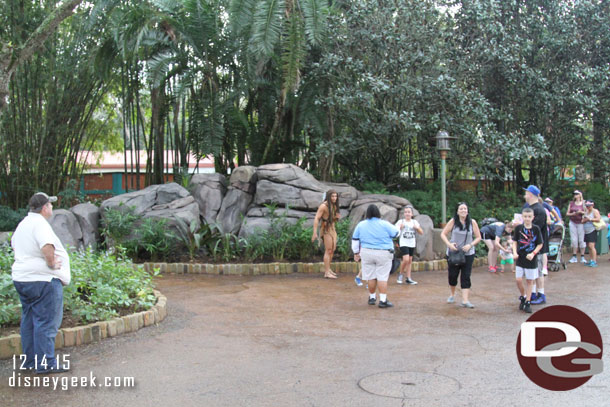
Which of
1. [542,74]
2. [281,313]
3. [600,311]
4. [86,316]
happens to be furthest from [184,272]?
[542,74]

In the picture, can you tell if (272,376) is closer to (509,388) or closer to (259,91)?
(509,388)

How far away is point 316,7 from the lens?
1294 cm

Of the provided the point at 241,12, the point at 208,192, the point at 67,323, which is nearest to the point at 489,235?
the point at 208,192

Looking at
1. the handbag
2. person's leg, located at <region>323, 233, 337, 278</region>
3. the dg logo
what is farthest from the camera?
person's leg, located at <region>323, 233, 337, 278</region>

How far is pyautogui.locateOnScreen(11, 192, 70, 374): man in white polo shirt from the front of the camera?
524cm

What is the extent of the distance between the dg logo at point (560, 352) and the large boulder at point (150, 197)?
8229 millimetres

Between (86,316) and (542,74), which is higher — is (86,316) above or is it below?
below

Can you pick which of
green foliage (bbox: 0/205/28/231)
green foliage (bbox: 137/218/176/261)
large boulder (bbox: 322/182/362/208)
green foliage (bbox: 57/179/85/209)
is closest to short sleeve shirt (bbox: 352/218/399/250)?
green foliage (bbox: 137/218/176/261)

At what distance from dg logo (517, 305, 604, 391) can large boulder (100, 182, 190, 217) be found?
8.23 m

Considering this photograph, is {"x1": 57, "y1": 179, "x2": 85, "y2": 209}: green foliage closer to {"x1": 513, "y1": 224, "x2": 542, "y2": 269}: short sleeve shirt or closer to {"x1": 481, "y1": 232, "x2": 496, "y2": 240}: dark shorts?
{"x1": 481, "y1": 232, "x2": 496, "y2": 240}: dark shorts

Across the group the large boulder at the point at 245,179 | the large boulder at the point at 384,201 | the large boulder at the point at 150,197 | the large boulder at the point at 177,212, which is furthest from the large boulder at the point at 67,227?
the large boulder at the point at 384,201

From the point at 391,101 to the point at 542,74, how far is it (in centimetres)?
438

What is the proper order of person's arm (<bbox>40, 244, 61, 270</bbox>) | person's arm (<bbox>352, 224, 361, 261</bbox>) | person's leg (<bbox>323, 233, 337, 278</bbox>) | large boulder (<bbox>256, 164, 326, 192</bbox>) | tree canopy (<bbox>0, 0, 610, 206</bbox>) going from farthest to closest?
tree canopy (<bbox>0, 0, 610, 206</bbox>) < large boulder (<bbox>256, 164, 326, 192</bbox>) < person's leg (<bbox>323, 233, 337, 278</bbox>) < person's arm (<bbox>352, 224, 361, 261</bbox>) < person's arm (<bbox>40, 244, 61, 270</bbox>)

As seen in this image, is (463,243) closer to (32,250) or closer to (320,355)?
(320,355)
